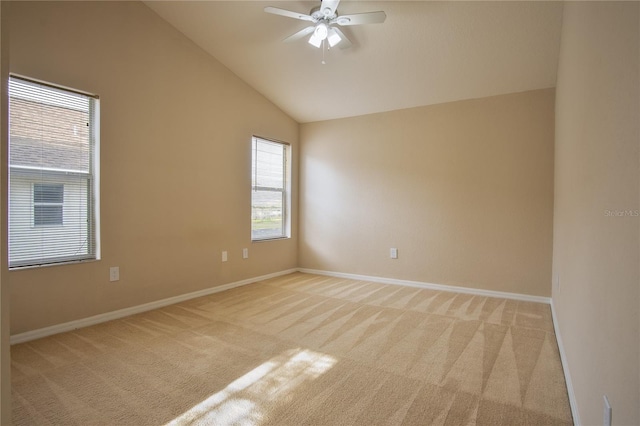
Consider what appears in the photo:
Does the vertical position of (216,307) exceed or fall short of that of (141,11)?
it falls short

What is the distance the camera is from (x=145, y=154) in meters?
3.24

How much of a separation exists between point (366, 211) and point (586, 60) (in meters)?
3.28

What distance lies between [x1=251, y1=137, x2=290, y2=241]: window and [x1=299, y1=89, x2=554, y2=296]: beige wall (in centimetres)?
32

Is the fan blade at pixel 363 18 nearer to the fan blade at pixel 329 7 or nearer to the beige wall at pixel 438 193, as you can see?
the fan blade at pixel 329 7

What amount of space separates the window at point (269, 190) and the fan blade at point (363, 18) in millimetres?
2244

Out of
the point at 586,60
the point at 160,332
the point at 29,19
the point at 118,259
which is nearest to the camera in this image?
the point at 586,60

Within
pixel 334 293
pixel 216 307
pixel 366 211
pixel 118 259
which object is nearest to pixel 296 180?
pixel 366 211

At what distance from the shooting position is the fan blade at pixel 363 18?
2.49m

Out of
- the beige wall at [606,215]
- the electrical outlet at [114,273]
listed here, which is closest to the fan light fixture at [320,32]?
the beige wall at [606,215]

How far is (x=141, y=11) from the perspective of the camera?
126 inches

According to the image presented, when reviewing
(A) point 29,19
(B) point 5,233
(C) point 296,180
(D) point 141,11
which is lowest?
(B) point 5,233

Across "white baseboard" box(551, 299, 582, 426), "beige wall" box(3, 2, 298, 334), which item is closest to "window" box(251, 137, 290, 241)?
"beige wall" box(3, 2, 298, 334)

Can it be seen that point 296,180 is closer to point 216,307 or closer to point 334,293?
point 334,293

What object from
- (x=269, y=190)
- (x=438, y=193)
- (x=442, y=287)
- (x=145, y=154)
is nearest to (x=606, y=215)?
(x=438, y=193)
